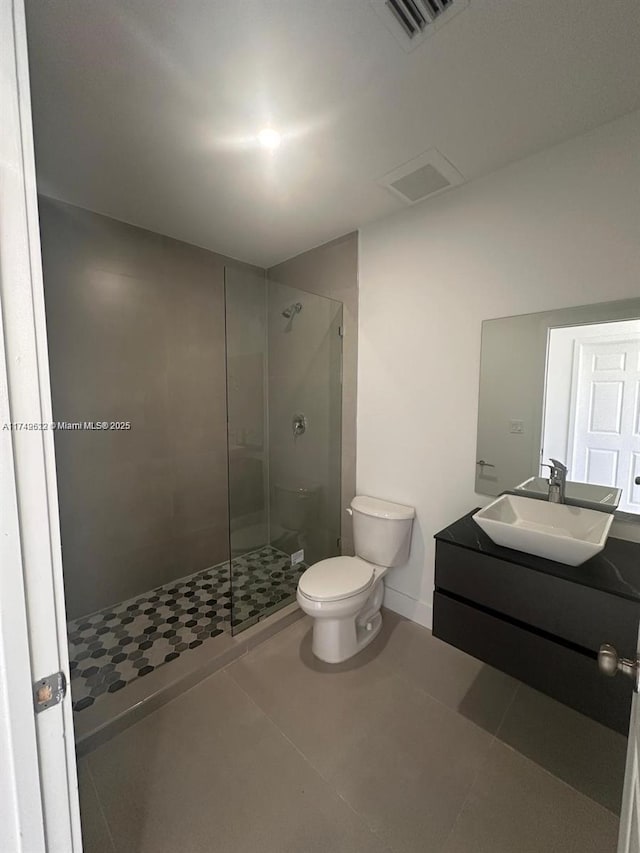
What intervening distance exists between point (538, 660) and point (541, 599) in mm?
212

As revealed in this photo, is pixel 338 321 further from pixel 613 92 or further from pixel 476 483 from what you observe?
pixel 613 92

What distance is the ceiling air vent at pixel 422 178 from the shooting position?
5.14ft

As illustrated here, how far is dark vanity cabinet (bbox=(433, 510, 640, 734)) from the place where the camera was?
3.49 feet

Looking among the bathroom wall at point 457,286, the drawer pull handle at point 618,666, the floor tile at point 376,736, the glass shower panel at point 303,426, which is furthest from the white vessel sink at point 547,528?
the glass shower panel at point 303,426

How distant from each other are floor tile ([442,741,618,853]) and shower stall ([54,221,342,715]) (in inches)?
51.0

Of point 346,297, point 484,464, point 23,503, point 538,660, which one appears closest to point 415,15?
point 346,297

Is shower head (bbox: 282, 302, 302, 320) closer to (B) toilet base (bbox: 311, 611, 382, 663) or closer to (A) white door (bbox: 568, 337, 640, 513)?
(A) white door (bbox: 568, 337, 640, 513)

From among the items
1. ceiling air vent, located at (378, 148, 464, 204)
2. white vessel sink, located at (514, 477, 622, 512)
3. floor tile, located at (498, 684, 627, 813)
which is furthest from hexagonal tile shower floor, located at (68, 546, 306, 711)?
ceiling air vent, located at (378, 148, 464, 204)

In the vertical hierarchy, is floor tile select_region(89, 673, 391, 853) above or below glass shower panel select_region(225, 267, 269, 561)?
below

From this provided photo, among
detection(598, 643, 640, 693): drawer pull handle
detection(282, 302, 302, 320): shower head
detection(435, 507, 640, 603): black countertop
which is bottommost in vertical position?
detection(435, 507, 640, 603): black countertop

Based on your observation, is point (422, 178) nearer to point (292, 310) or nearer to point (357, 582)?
point (292, 310)

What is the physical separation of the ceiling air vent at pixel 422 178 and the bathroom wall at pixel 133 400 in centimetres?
146

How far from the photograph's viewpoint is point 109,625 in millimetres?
2078

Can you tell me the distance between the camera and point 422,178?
1.69 metres
